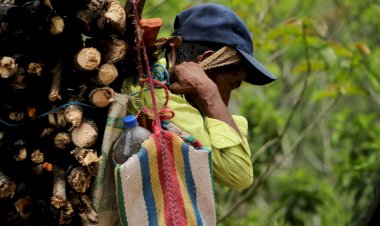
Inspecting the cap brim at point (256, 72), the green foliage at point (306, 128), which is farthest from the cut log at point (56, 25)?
the green foliage at point (306, 128)

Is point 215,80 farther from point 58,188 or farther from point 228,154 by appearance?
point 58,188

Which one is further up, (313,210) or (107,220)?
(107,220)

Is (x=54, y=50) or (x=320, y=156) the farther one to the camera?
(x=320, y=156)

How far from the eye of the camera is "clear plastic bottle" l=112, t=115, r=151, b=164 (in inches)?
76.0

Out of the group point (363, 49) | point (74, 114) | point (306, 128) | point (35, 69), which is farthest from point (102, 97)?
point (306, 128)

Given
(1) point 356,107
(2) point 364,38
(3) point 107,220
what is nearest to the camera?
(3) point 107,220

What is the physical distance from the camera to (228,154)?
212cm

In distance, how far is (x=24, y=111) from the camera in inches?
76.2

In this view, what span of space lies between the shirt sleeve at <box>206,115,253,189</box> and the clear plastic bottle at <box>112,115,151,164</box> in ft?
0.92

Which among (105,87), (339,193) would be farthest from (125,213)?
(339,193)

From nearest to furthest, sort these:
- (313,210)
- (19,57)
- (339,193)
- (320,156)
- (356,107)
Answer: (19,57)
(313,210)
(339,193)
(320,156)
(356,107)

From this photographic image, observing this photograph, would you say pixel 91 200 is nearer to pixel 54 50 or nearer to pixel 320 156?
pixel 54 50

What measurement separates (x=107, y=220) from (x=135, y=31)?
25.2 inches

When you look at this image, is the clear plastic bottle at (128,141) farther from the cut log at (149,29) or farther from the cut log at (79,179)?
the cut log at (149,29)
